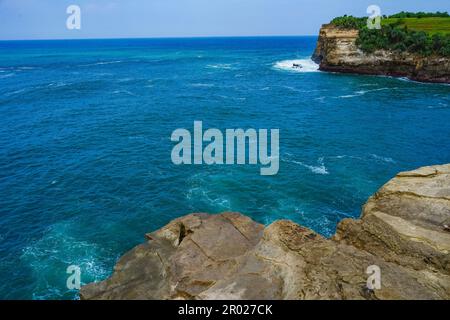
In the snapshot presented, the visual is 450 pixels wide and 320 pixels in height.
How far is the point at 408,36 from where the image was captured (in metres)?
123

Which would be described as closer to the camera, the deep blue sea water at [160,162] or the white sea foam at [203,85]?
the deep blue sea water at [160,162]

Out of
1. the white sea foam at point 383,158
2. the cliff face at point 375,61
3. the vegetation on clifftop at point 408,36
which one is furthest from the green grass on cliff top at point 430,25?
the white sea foam at point 383,158

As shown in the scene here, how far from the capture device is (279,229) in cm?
2423

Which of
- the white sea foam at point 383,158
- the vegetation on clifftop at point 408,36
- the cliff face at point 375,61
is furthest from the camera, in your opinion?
the cliff face at point 375,61

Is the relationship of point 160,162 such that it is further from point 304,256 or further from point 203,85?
point 203,85

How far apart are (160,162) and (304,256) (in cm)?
4156

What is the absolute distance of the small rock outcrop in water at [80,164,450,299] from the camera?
1958 centimetres

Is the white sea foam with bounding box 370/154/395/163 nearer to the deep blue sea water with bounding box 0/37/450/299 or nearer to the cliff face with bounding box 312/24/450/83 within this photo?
the deep blue sea water with bounding box 0/37/450/299

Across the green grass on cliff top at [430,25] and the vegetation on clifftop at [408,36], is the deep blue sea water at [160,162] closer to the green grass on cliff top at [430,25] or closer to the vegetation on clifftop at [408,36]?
the vegetation on clifftop at [408,36]

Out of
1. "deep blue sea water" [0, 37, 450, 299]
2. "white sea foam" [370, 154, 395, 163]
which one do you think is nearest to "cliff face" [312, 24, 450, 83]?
"deep blue sea water" [0, 37, 450, 299]

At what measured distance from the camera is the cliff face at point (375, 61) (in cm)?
11600

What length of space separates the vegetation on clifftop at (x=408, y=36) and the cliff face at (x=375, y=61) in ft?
6.74
